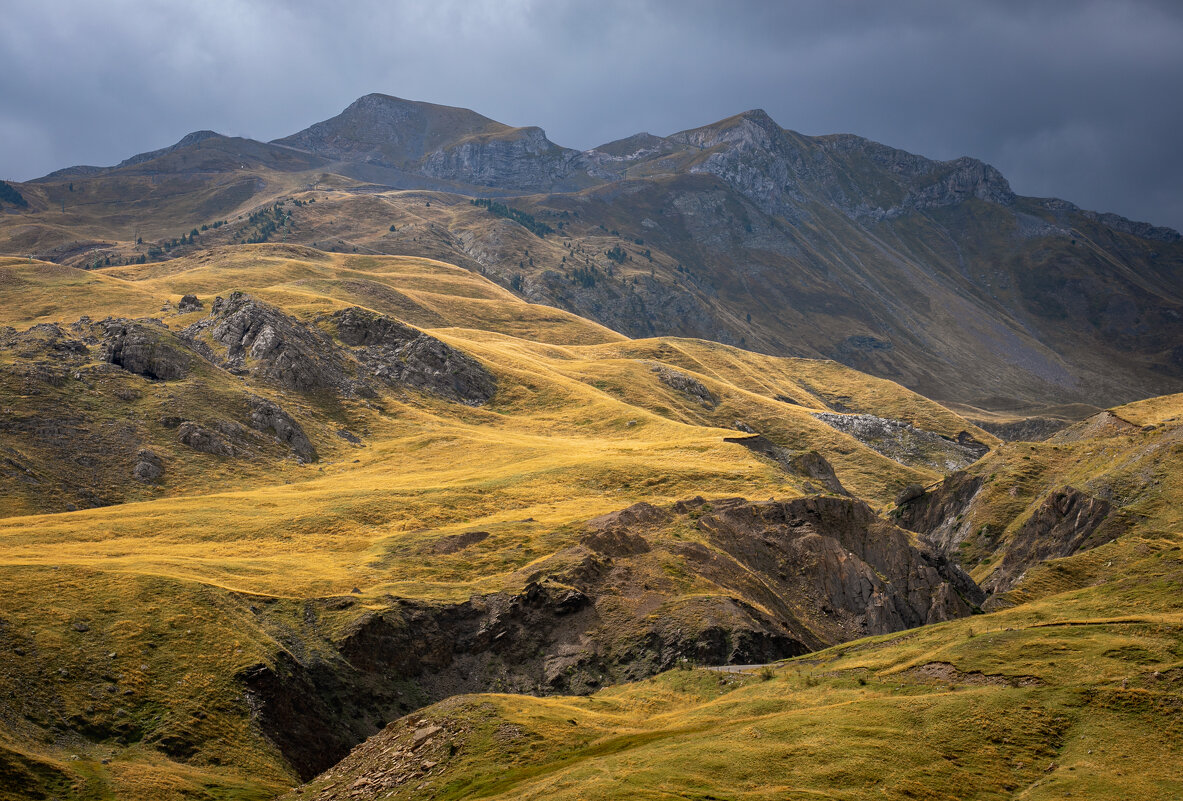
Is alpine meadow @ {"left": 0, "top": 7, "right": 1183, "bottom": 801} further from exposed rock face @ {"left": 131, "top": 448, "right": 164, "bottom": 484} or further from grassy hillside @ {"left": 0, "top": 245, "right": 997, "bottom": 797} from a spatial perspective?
exposed rock face @ {"left": 131, "top": 448, "right": 164, "bottom": 484}

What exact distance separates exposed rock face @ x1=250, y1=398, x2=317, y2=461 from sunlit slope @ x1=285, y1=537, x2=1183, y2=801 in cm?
7326

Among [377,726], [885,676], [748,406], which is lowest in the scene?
[377,726]

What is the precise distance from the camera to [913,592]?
2874 inches

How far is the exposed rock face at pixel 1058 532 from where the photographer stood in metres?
74.4

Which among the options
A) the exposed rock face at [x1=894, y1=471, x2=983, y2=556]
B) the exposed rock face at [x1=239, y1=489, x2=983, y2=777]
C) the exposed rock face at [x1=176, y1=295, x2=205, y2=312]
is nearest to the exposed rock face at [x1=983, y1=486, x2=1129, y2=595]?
the exposed rock face at [x1=239, y1=489, x2=983, y2=777]

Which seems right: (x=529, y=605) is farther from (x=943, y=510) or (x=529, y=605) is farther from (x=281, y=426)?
(x=943, y=510)

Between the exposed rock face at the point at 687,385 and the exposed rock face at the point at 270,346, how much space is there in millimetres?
75588

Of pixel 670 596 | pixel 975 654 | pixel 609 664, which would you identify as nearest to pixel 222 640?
pixel 609 664

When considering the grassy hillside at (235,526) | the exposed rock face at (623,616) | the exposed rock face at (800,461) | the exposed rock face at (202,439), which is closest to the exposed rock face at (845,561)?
the exposed rock face at (623,616)

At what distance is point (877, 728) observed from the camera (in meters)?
34.3

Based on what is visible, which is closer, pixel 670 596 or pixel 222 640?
pixel 222 640

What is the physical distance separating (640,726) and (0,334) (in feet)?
346

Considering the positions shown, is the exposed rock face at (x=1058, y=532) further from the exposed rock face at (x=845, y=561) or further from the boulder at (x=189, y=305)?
the boulder at (x=189, y=305)

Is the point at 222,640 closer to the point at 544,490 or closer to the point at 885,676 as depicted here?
the point at 885,676
